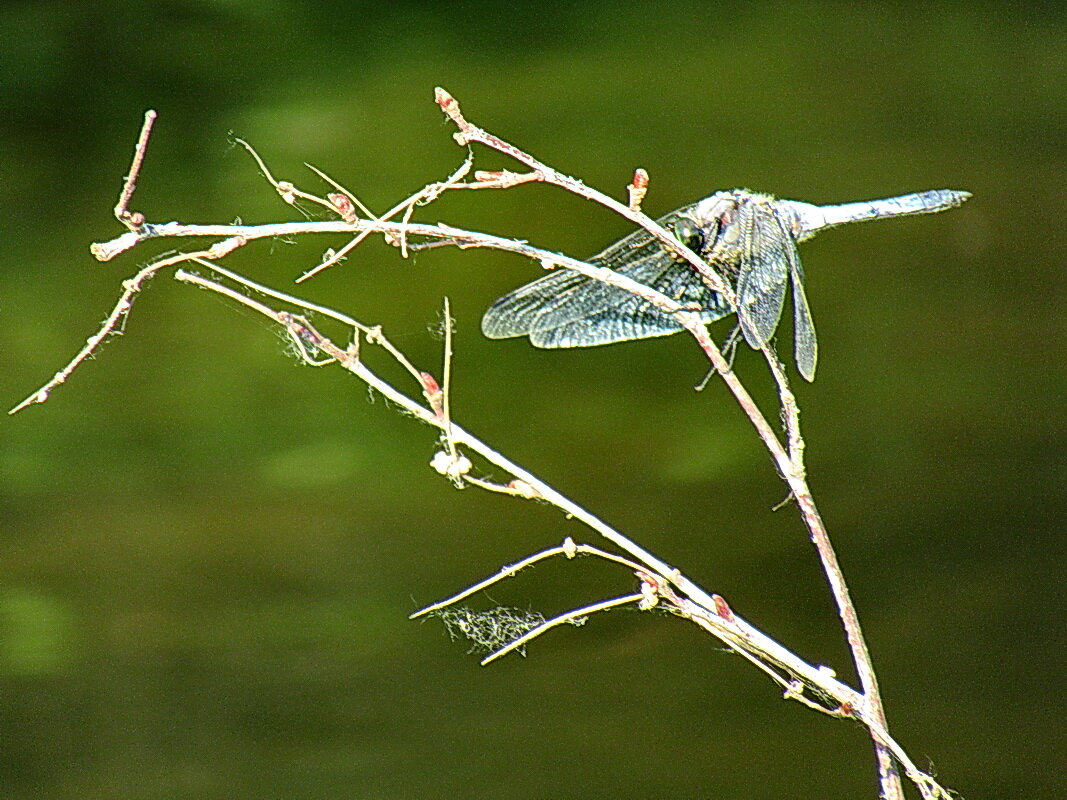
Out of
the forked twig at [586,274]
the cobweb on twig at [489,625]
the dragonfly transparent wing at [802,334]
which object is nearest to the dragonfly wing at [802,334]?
the dragonfly transparent wing at [802,334]

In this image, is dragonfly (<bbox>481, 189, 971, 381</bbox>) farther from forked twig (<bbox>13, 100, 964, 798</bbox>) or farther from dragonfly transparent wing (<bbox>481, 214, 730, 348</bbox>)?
forked twig (<bbox>13, 100, 964, 798</bbox>)

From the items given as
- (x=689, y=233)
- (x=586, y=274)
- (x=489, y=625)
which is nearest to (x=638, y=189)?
(x=586, y=274)

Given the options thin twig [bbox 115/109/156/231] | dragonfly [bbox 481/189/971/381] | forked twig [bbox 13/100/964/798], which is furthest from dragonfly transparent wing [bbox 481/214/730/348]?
thin twig [bbox 115/109/156/231]

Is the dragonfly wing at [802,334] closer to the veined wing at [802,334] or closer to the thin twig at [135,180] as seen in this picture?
the veined wing at [802,334]

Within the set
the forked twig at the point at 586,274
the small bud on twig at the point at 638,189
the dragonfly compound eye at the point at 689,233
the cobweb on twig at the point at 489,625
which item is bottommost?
the cobweb on twig at the point at 489,625

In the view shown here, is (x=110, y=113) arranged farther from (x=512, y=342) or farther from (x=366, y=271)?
(x=512, y=342)

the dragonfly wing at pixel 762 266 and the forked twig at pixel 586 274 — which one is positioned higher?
the dragonfly wing at pixel 762 266

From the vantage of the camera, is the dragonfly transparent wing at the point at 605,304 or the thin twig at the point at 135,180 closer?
the thin twig at the point at 135,180
